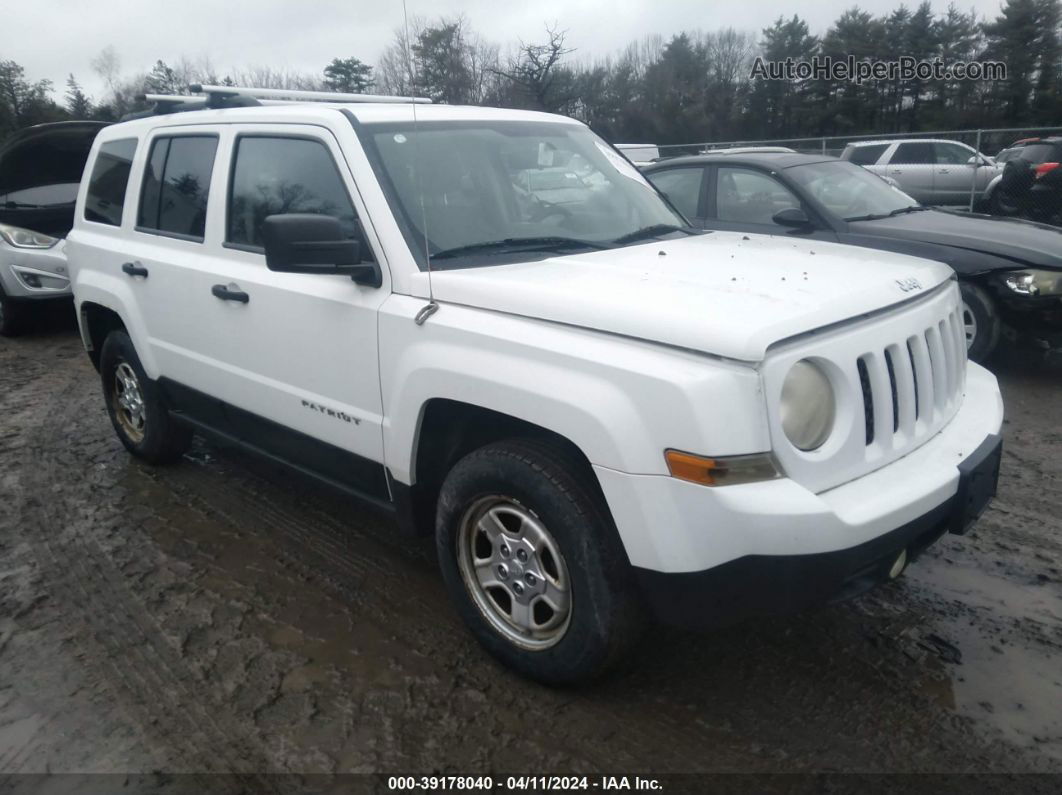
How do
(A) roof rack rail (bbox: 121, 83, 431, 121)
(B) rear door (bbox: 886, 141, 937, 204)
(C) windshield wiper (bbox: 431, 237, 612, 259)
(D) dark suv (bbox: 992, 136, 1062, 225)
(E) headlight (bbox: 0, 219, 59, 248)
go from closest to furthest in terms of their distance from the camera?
(C) windshield wiper (bbox: 431, 237, 612, 259) < (A) roof rack rail (bbox: 121, 83, 431, 121) < (E) headlight (bbox: 0, 219, 59, 248) < (D) dark suv (bbox: 992, 136, 1062, 225) < (B) rear door (bbox: 886, 141, 937, 204)

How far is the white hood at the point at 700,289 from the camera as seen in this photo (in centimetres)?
249

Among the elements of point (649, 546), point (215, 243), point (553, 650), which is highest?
point (215, 243)

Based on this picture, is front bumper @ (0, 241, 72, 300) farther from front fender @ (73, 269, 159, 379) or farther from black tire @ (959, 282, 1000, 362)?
black tire @ (959, 282, 1000, 362)

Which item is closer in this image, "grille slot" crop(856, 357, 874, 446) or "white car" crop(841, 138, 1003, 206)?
"grille slot" crop(856, 357, 874, 446)

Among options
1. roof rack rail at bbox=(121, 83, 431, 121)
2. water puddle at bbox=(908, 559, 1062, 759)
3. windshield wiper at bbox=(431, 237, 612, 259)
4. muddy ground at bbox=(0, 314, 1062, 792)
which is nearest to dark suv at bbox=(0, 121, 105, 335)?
roof rack rail at bbox=(121, 83, 431, 121)

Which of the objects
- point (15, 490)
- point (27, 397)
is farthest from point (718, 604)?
point (27, 397)

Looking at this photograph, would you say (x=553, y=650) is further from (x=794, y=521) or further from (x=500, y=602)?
(x=794, y=521)

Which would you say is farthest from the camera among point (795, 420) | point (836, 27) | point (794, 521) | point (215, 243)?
point (836, 27)

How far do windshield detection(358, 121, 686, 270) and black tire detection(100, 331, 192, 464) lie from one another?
2.19 meters

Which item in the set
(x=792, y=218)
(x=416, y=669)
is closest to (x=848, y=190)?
(x=792, y=218)

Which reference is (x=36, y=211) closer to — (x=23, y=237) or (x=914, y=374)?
(x=23, y=237)

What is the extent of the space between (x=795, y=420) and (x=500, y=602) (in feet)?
4.11

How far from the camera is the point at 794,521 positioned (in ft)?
7.80

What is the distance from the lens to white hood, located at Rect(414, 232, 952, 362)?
2.49 m
